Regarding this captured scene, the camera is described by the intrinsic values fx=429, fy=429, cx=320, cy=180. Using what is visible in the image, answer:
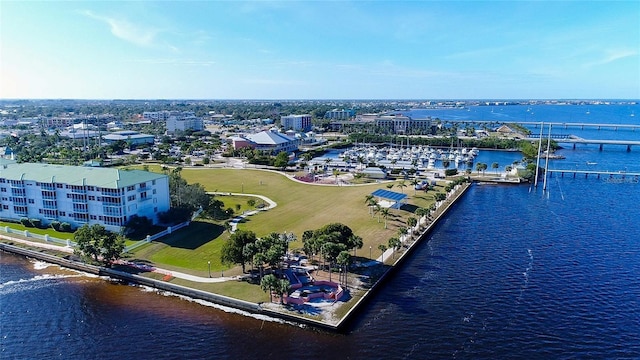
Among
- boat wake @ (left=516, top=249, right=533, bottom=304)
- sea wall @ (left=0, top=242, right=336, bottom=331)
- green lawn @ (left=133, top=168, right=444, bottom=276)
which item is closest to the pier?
green lawn @ (left=133, top=168, right=444, bottom=276)

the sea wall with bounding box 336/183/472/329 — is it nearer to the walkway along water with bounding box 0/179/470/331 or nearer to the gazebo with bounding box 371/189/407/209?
the walkway along water with bounding box 0/179/470/331

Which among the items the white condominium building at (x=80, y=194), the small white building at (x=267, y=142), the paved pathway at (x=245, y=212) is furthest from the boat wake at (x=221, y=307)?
the small white building at (x=267, y=142)

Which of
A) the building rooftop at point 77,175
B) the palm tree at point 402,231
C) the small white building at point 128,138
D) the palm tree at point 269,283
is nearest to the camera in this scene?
the palm tree at point 269,283

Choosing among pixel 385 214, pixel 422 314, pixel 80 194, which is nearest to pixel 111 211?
pixel 80 194

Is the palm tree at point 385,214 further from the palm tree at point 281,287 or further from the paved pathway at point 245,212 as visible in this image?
the palm tree at point 281,287

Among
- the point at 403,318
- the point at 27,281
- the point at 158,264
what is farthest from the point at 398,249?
the point at 27,281

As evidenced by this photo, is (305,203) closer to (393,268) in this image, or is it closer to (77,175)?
(393,268)

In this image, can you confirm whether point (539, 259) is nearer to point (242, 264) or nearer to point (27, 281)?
point (242, 264)
